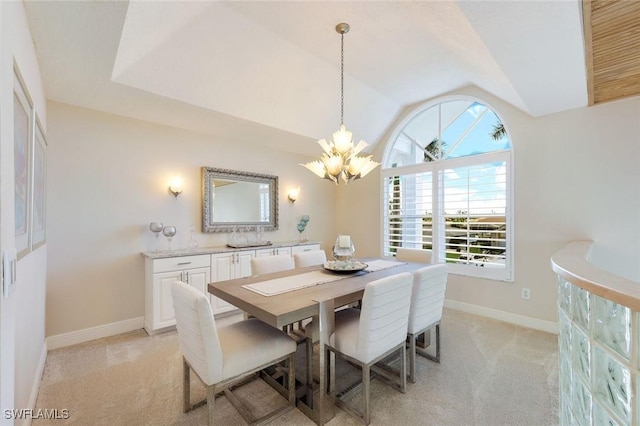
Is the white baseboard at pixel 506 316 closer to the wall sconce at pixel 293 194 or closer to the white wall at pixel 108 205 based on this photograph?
the wall sconce at pixel 293 194

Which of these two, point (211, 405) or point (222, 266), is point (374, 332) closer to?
point (211, 405)

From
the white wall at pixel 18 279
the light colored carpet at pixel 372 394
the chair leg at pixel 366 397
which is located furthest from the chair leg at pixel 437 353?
the white wall at pixel 18 279

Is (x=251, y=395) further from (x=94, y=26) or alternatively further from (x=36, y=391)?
(x=94, y=26)

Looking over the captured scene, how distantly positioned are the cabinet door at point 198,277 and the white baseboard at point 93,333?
2.49ft

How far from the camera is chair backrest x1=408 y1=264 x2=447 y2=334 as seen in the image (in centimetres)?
223

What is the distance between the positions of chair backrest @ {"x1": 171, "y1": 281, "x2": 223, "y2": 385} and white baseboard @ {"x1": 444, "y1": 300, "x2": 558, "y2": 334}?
137 inches

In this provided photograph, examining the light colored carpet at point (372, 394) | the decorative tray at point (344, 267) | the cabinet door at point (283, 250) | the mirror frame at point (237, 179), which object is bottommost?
the light colored carpet at point (372, 394)

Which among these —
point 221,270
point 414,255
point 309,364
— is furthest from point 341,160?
point 221,270

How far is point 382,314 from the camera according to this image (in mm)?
1842

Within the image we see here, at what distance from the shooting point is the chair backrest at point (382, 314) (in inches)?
69.7

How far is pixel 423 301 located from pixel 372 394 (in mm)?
817

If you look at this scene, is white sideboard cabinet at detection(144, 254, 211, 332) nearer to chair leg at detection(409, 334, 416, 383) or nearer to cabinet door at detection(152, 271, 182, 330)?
cabinet door at detection(152, 271, 182, 330)

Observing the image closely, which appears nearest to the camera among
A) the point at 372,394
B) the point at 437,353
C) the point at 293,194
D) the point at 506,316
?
the point at 372,394

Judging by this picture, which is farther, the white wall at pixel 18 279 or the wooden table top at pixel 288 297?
Result: the wooden table top at pixel 288 297
